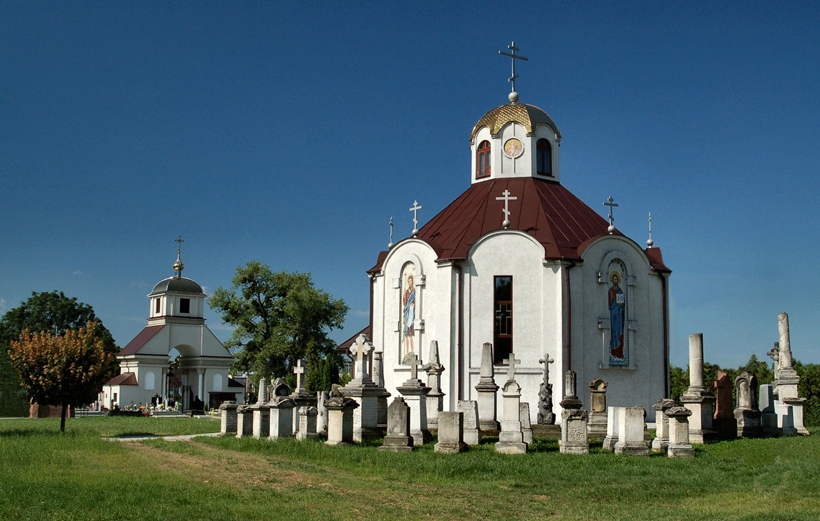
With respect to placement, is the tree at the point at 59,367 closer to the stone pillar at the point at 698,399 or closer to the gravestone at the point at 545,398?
the gravestone at the point at 545,398

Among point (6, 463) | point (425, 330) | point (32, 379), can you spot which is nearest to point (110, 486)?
point (6, 463)

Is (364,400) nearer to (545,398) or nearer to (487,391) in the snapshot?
(487,391)

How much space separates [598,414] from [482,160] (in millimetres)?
14346

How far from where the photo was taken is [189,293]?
69.5m

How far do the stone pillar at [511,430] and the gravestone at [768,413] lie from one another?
35.0 feet

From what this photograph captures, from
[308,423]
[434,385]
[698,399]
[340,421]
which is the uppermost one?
[434,385]

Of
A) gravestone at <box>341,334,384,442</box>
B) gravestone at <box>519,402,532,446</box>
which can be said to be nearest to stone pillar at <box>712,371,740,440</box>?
gravestone at <box>519,402,532,446</box>

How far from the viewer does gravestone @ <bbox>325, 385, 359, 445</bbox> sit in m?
21.1

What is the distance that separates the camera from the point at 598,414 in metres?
24.2

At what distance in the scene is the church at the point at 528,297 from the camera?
29938mm

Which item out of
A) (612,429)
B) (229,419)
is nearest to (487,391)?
(612,429)

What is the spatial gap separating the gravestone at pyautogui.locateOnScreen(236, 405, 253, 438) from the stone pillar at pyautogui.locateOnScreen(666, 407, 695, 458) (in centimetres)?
1210

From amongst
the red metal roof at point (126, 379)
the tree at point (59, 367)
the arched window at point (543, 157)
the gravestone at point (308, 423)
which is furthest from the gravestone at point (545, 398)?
the red metal roof at point (126, 379)

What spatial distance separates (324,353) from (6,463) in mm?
41393
